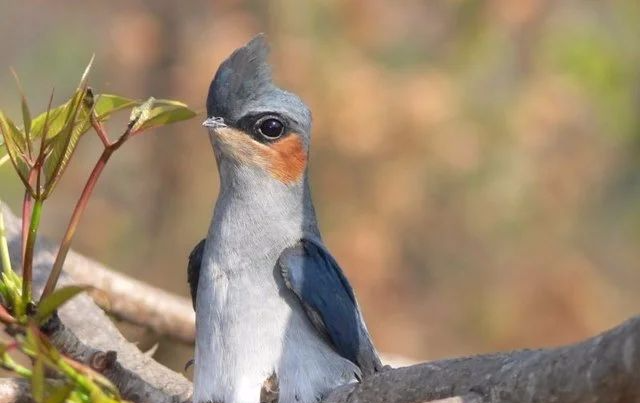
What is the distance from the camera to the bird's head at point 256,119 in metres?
4.67

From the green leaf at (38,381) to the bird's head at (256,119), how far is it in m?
2.07

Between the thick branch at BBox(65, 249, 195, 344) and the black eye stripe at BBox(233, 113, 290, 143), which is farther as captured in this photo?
the thick branch at BBox(65, 249, 195, 344)

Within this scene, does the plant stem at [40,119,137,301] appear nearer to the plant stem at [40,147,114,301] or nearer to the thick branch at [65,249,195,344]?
the plant stem at [40,147,114,301]

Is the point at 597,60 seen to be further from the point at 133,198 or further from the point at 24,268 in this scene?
the point at 24,268

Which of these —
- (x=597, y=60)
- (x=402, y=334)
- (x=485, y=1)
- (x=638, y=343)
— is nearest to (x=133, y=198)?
(x=402, y=334)

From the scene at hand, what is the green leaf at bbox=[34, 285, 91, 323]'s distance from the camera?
2.83 m

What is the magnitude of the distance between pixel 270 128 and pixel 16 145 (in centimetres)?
169

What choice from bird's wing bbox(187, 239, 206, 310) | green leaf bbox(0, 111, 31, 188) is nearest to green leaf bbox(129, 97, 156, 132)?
green leaf bbox(0, 111, 31, 188)

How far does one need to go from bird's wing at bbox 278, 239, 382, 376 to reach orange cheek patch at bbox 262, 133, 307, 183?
315 mm

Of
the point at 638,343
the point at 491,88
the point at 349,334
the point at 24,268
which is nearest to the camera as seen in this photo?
the point at 638,343

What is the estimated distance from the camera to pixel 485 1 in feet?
35.8

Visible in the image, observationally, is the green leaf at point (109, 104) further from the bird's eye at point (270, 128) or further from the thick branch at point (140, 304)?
the thick branch at point (140, 304)

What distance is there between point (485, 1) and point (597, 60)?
1.24 m

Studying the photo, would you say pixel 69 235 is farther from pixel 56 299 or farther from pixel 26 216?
pixel 56 299
